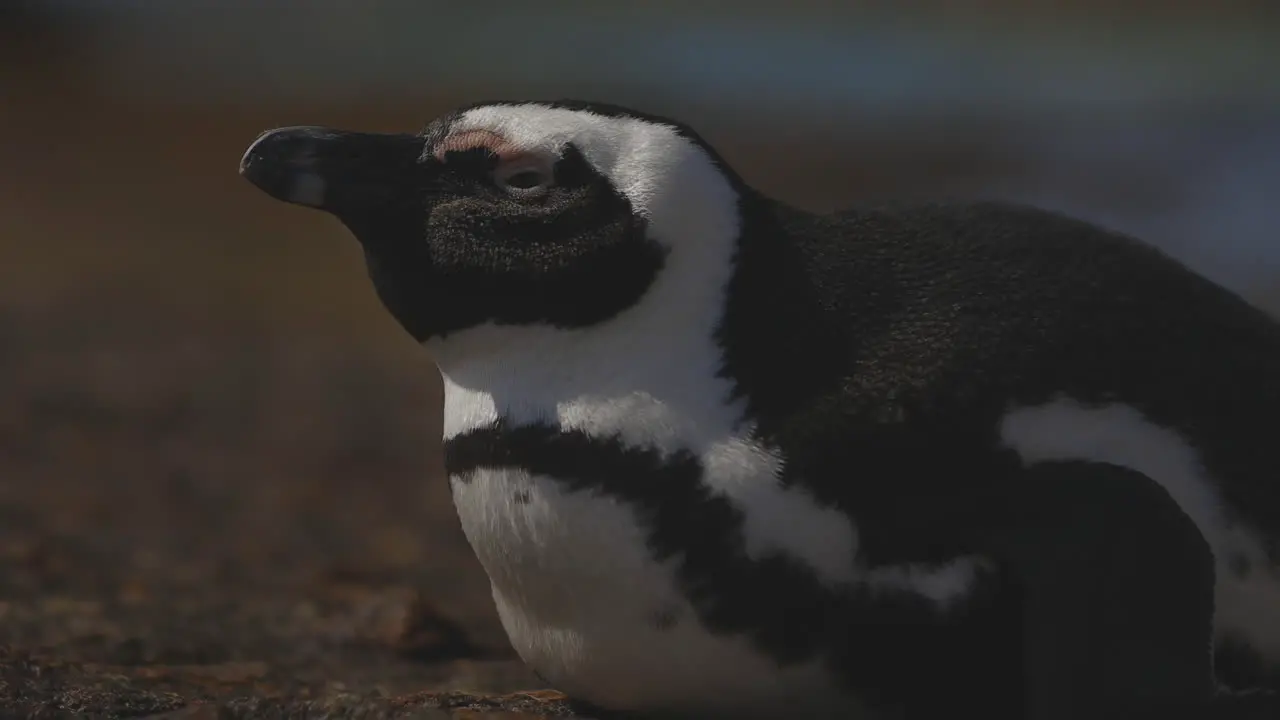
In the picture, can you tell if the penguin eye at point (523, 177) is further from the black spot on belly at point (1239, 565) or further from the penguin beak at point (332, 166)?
the black spot on belly at point (1239, 565)

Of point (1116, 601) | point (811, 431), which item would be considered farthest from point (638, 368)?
point (1116, 601)

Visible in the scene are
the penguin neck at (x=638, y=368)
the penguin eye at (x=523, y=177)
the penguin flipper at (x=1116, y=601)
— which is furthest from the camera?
the penguin eye at (x=523, y=177)

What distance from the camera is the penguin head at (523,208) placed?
2172mm

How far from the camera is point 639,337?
2.17m

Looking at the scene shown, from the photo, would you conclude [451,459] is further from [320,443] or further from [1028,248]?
[320,443]

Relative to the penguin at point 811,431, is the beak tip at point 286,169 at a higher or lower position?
higher

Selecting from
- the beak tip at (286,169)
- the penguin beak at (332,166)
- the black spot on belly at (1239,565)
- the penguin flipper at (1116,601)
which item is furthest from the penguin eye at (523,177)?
the black spot on belly at (1239,565)

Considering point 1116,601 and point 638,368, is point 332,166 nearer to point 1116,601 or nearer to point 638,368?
point 638,368

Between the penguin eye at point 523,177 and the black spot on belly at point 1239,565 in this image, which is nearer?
the black spot on belly at point 1239,565

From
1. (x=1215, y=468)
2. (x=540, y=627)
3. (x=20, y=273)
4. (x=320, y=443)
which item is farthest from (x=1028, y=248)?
(x=20, y=273)

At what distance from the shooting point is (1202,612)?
1984 mm

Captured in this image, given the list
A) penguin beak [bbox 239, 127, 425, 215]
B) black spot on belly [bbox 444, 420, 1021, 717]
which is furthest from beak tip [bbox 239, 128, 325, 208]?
black spot on belly [bbox 444, 420, 1021, 717]

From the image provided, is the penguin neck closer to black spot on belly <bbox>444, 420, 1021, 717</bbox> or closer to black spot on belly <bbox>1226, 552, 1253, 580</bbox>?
black spot on belly <bbox>444, 420, 1021, 717</bbox>

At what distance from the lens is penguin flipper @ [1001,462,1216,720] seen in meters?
1.97
